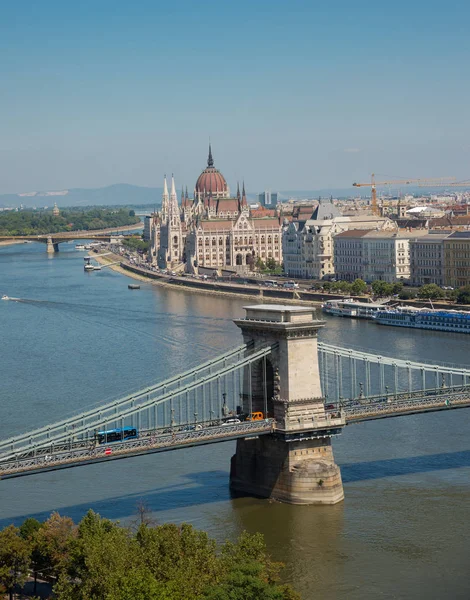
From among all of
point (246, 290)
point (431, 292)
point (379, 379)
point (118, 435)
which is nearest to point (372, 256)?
point (246, 290)

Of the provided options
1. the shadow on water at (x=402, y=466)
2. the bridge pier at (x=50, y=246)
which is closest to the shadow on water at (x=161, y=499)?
the shadow on water at (x=402, y=466)

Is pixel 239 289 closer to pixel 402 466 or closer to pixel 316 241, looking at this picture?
pixel 316 241

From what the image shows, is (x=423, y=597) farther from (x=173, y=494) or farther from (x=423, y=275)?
(x=423, y=275)

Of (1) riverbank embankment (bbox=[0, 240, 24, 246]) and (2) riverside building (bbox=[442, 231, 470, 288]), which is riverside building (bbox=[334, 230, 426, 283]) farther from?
(1) riverbank embankment (bbox=[0, 240, 24, 246])

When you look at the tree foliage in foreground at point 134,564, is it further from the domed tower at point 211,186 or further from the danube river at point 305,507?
the domed tower at point 211,186

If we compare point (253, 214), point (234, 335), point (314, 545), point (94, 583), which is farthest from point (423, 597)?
point (253, 214)

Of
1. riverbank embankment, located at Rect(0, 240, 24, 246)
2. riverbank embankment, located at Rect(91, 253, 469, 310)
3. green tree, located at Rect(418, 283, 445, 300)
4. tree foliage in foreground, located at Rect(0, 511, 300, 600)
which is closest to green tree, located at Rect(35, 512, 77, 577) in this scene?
tree foliage in foreground, located at Rect(0, 511, 300, 600)
